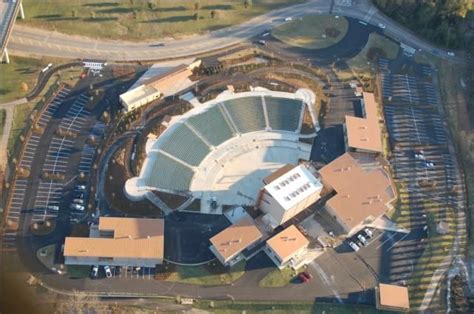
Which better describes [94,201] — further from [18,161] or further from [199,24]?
[199,24]

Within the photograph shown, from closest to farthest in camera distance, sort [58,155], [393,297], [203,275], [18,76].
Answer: [393,297], [203,275], [58,155], [18,76]

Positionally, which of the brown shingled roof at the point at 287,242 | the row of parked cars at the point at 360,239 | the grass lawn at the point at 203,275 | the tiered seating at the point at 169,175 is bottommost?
the grass lawn at the point at 203,275

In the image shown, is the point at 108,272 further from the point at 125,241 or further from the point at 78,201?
the point at 78,201

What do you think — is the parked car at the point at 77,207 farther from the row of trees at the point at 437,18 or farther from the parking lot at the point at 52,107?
the row of trees at the point at 437,18

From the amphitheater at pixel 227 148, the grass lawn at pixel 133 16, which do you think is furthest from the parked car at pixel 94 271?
the grass lawn at pixel 133 16

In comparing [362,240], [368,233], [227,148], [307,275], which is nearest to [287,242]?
[307,275]

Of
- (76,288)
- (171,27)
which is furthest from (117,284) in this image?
(171,27)
